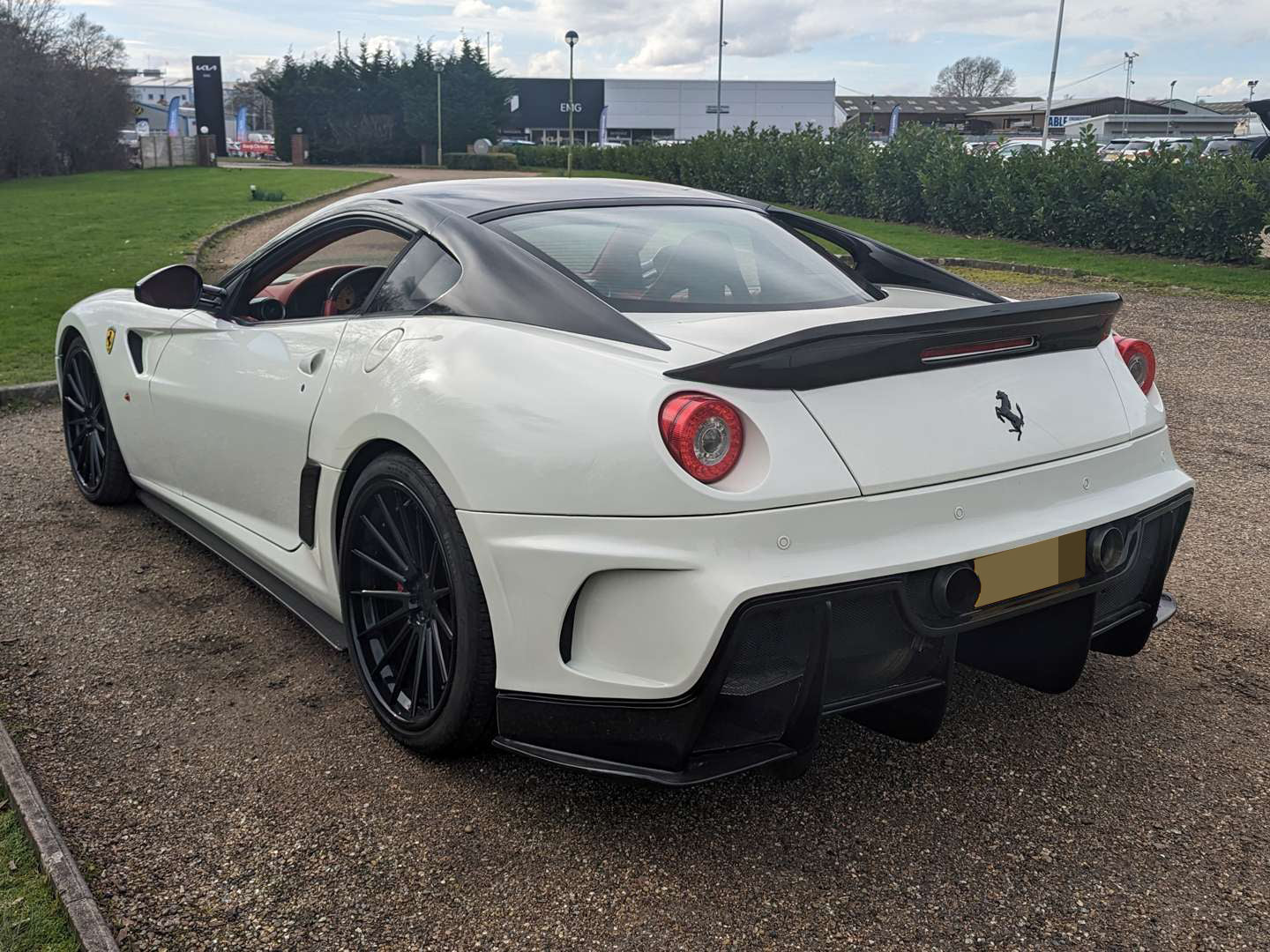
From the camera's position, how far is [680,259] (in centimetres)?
303

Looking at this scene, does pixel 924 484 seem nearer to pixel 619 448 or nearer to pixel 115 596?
pixel 619 448

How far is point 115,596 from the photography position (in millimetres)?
3887

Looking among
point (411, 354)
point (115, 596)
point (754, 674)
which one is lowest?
point (115, 596)

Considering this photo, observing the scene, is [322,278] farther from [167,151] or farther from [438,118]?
[438,118]

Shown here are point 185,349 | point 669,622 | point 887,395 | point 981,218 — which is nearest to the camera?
point 669,622

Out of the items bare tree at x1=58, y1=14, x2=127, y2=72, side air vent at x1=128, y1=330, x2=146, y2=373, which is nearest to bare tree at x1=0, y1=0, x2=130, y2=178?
bare tree at x1=58, y1=14, x2=127, y2=72

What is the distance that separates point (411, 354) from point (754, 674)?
3.65ft

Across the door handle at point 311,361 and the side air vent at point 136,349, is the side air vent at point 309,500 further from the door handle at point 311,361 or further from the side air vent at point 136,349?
the side air vent at point 136,349

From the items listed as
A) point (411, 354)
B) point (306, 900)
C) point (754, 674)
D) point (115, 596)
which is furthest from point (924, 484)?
point (115, 596)

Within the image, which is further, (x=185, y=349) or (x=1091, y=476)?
(x=185, y=349)

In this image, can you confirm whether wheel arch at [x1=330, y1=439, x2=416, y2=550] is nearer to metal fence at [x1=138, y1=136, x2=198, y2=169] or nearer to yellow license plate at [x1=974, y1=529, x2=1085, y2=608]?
yellow license plate at [x1=974, y1=529, x2=1085, y2=608]

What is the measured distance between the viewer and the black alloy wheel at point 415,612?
2486 millimetres

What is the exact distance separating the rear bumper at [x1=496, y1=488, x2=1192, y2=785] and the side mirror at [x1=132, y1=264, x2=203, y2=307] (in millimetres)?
2159

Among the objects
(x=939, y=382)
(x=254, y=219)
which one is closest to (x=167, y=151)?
(x=254, y=219)
